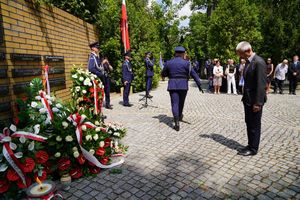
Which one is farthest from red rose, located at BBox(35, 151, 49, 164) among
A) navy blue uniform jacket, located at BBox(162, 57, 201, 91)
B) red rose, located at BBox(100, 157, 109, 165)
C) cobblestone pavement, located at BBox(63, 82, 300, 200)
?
navy blue uniform jacket, located at BBox(162, 57, 201, 91)

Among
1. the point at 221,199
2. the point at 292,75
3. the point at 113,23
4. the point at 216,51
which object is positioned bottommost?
the point at 221,199

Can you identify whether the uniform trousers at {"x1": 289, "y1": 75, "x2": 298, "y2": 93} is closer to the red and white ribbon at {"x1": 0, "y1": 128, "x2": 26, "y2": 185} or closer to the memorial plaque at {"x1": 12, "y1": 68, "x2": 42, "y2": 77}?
the memorial plaque at {"x1": 12, "y1": 68, "x2": 42, "y2": 77}

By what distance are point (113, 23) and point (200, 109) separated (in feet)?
22.5

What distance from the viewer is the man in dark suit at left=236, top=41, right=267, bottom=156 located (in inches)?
160

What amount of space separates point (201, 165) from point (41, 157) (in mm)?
2391

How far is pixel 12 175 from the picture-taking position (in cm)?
304

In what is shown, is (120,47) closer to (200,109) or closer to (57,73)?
(200,109)

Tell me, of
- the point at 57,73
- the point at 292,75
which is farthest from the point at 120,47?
the point at 292,75

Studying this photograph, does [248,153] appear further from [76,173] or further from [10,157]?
[10,157]

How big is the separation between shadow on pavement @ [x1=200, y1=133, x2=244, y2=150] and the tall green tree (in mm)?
9009

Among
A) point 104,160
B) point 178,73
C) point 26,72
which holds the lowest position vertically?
point 104,160

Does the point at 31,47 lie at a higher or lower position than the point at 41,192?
higher

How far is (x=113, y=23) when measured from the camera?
41.6 feet

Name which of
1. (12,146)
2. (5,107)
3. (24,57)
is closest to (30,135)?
(12,146)
